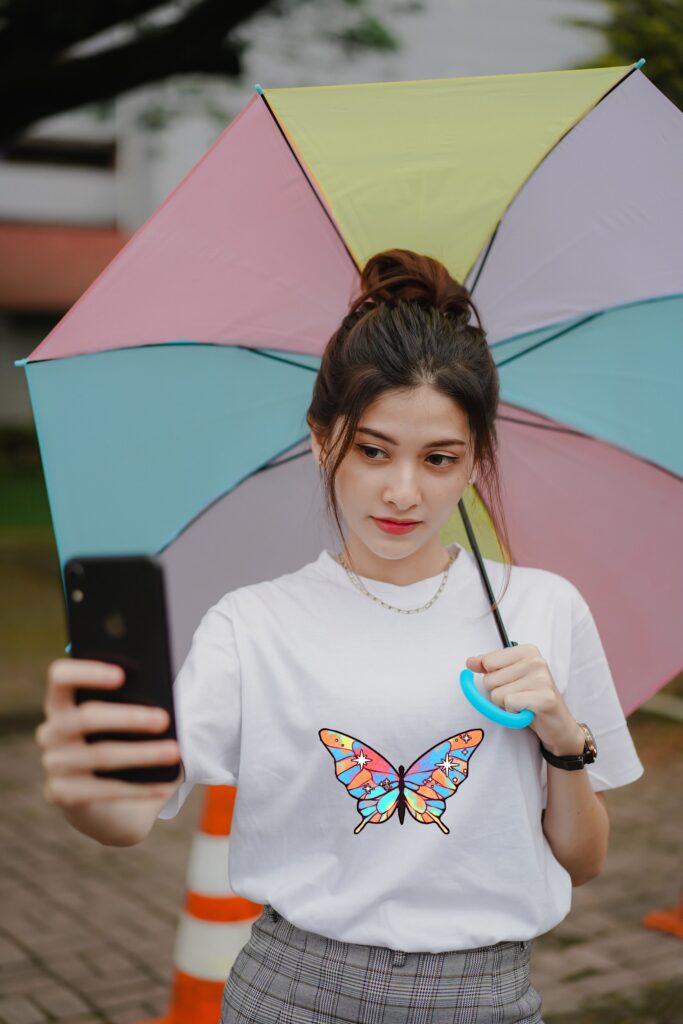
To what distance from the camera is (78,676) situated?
3.93 ft

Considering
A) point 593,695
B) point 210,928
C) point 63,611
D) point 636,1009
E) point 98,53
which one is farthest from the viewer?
point 63,611

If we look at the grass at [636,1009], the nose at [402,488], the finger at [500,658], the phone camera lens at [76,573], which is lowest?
the grass at [636,1009]

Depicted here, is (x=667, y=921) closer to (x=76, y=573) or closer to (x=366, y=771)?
(x=366, y=771)

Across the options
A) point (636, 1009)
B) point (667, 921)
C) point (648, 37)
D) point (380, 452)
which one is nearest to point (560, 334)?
point (380, 452)

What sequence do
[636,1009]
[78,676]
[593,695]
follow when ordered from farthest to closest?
[636,1009]
[593,695]
[78,676]

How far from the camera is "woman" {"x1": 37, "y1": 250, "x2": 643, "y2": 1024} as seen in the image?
1655 millimetres

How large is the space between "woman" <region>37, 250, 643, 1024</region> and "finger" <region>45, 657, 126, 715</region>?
439mm

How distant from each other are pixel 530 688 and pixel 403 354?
0.52m

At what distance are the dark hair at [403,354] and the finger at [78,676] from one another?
2.07ft

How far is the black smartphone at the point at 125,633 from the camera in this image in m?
1.22

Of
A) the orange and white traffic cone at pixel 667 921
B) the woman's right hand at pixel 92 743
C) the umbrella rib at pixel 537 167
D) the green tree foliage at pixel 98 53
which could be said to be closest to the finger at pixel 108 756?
the woman's right hand at pixel 92 743

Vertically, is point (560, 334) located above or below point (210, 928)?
above

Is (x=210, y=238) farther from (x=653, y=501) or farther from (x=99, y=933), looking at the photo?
(x=99, y=933)

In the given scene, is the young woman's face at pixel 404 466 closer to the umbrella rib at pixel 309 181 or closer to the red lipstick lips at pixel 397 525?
the red lipstick lips at pixel 397 525
